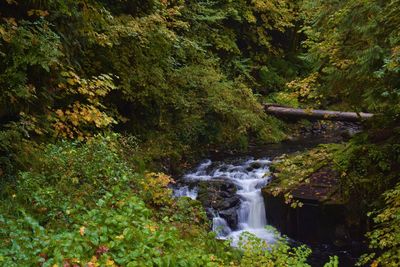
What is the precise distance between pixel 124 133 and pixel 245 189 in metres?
3.73

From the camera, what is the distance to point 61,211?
489 centimetres

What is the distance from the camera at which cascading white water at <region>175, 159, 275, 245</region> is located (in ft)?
33.2

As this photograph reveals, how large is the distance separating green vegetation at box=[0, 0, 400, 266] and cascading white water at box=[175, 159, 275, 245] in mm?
1226

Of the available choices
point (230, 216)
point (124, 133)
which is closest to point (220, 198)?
point (230, 216)

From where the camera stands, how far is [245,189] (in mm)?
11422

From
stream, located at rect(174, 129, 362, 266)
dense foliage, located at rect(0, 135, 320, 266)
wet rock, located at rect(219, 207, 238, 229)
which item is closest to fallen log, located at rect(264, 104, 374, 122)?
stream, located at rect(174, 129, 362, 266)

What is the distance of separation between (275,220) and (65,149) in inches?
233

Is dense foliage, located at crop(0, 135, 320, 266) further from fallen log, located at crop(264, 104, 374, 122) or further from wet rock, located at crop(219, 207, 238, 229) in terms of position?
fallen log, located at crop(264, 104, 374, 122)

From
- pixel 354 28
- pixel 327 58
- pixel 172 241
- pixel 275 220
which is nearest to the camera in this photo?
pixel 172 241

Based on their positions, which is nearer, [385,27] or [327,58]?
[385,27]

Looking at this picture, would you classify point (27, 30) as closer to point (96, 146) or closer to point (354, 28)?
point (96, 146)

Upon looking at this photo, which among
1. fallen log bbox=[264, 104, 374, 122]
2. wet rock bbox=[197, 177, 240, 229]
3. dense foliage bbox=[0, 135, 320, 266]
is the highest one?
fallen log bbox=[264, 104, 374, 122]

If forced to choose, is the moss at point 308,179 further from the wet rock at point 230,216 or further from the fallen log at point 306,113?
the fallen log at point 306,113

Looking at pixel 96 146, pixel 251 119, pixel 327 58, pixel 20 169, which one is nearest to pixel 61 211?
pixel 20 169
